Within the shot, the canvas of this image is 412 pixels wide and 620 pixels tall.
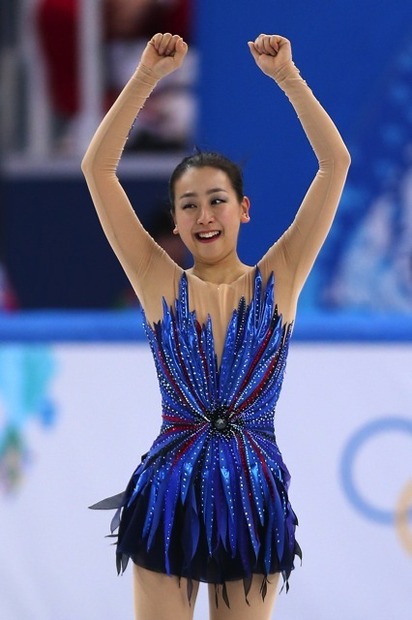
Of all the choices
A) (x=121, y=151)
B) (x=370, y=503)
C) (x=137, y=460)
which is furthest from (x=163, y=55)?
(x=370, y=503)

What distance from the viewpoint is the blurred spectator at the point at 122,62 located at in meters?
6.77

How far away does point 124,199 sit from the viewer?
3137 millimetres

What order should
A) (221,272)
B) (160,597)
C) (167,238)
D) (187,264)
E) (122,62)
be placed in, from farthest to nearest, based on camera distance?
(122,62) → (167,238) → (187,264) → (221,272) → (160,597)

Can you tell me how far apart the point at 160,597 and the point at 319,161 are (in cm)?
108

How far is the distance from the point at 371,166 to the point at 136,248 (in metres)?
2.45

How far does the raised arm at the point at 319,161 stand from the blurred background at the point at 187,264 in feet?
1.56

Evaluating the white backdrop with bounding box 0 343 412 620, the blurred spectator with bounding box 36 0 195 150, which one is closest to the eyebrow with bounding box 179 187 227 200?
the white backdrop with bounding box 0 343 412 620

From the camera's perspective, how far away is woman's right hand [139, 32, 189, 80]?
9.96ft

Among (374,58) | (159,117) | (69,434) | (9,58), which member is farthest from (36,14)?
(69,434)

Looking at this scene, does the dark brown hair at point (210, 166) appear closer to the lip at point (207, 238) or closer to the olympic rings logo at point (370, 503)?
the lip at point (207, 238)

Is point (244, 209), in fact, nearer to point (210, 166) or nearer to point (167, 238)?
point (210, 166)

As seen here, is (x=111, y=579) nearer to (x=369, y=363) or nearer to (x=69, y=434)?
(x=69, y=434)

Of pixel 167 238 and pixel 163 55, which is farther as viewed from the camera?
pixel 167 238

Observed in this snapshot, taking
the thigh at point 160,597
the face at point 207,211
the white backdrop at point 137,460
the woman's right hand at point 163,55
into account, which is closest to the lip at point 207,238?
the face at point 207,211
